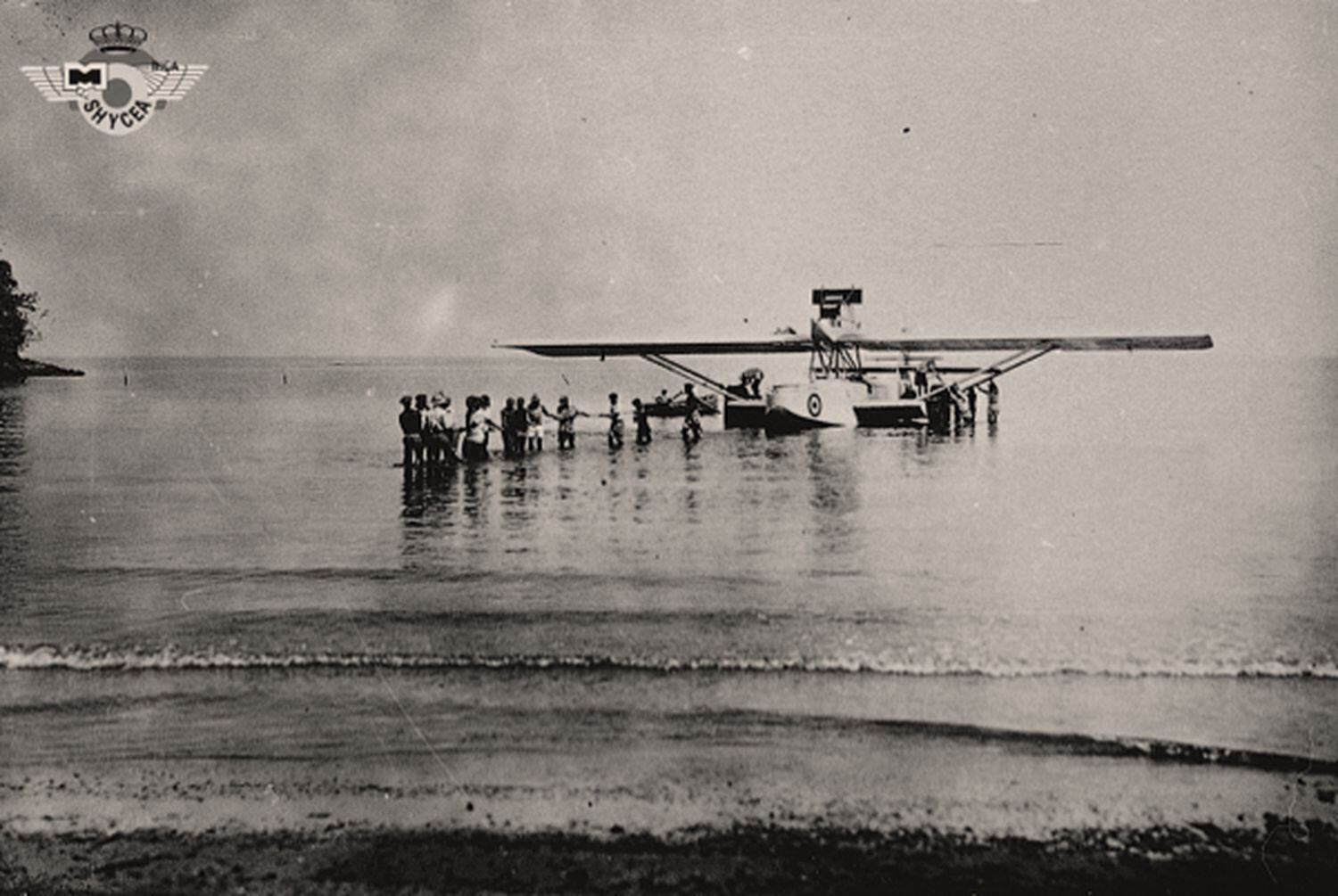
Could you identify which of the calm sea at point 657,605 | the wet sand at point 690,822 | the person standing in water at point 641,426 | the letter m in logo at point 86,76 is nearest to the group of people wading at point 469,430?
the person standing in water at point 641,426

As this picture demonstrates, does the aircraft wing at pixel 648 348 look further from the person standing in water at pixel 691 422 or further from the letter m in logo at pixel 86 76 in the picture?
the letter m in logo at pixel 86 76

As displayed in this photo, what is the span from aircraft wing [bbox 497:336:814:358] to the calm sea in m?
5.06

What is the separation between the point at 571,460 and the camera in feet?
66.4

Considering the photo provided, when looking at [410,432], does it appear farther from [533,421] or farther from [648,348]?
[648,348]

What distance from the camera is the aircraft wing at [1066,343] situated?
73.8 ft

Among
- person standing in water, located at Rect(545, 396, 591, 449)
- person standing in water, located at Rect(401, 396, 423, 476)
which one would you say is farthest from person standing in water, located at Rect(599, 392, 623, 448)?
person standing in water, located at Rect(401, 396, 423, 476)

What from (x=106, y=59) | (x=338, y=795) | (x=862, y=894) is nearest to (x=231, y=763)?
(x=338, y=795)

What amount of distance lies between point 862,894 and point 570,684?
2.71 m

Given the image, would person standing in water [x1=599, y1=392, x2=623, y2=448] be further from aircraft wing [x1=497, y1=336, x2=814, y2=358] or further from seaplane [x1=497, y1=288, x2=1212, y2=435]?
seaplane [x1=497, y1=288, x2=1212, y2=435]

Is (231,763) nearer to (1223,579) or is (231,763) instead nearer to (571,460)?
(1223,579)

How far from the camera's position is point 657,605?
818 centimetres

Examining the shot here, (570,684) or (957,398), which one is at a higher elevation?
(957,398)

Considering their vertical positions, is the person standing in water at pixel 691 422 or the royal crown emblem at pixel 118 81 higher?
the royal crown emblem at pixel 118 81

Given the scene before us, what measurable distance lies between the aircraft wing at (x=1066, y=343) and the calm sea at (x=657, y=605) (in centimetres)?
453
